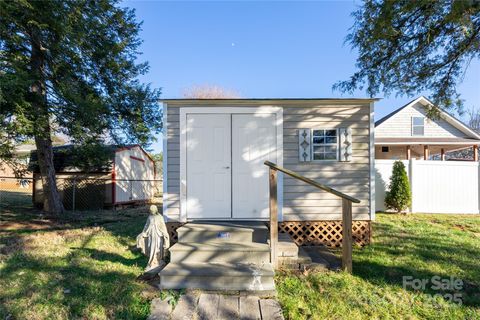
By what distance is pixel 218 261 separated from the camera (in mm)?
3418

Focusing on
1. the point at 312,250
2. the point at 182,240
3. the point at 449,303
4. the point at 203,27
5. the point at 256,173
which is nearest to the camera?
the point at 449,303

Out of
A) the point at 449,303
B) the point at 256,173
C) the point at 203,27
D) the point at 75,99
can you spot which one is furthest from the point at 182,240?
the point at 203,27

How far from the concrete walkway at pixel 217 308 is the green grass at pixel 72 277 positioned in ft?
0.66

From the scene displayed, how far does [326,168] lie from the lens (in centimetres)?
489

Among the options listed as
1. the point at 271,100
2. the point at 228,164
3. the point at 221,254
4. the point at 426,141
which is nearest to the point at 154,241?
the point at 221,254

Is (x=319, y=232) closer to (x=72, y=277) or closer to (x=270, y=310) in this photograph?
(x=270, y=310)

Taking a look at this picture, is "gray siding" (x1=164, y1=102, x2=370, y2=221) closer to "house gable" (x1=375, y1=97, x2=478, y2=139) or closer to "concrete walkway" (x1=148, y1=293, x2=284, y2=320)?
"concrete walkway" (x1=148, y1=293, x2=284, y2=320)

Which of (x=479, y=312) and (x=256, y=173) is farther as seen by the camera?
(x=256, y=173)

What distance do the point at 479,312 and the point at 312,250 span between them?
87.5 inches

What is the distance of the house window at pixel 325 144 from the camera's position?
4.91 m

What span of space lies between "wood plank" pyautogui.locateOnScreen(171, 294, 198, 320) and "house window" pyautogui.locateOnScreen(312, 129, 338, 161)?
10.7 ft

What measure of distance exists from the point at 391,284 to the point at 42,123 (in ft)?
24.2

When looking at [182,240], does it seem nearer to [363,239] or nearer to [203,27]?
[363,239]

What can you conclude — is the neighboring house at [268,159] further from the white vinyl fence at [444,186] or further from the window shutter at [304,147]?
the white vinyl fence at [444,186]
